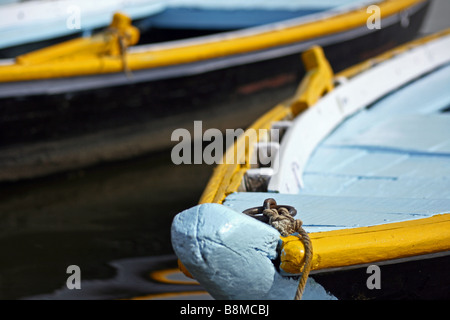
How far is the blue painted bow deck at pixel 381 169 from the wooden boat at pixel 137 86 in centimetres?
157

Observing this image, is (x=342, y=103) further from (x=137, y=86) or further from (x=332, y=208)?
(x=137, y=86)

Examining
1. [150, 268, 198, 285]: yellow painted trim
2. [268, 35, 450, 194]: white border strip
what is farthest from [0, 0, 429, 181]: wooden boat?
[150, 268, 198, 285]: yellow painted trim

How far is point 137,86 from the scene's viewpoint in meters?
4.48

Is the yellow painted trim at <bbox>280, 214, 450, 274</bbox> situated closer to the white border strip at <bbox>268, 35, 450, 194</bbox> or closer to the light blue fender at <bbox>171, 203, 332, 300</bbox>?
the light blue fender at <bbox>171, 203, 332, 300</bbox>

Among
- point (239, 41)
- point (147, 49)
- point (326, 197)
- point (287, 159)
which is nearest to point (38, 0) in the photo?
point (147, 49)

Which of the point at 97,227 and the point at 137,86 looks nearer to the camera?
the point at 97,227

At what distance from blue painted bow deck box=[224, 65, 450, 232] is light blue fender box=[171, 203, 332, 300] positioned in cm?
23

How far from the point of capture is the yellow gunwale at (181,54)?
4020 millimetres

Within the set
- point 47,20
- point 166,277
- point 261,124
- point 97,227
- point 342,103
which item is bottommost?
point 166,277

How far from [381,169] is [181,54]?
2.37 meters

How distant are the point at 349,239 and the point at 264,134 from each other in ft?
3.89

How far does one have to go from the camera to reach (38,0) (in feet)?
18.0

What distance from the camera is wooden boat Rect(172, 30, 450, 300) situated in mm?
1601

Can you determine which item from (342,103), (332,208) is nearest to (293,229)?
(332,208)
